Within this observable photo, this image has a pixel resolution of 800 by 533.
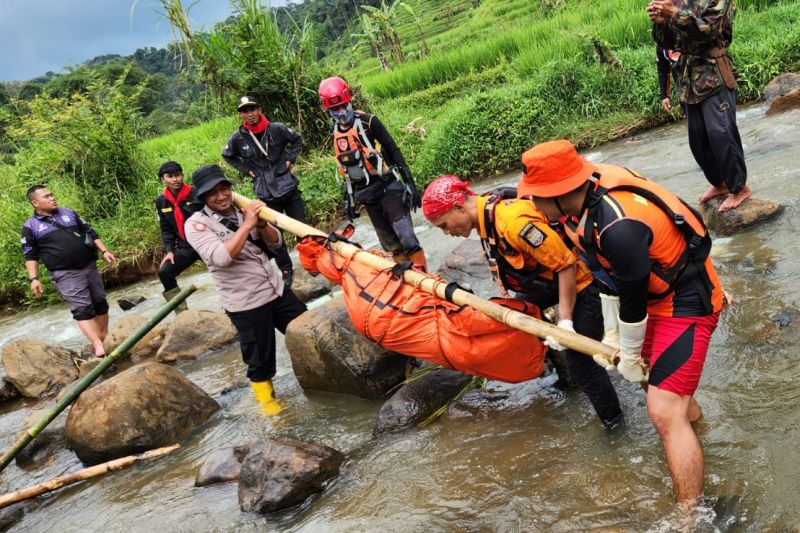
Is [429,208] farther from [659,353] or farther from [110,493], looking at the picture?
[110,493]

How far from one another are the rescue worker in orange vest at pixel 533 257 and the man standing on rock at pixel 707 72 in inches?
110

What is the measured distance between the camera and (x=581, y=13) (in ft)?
56.1

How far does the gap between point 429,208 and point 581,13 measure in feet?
51.4

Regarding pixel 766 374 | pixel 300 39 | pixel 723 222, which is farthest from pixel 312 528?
pixel 300 39

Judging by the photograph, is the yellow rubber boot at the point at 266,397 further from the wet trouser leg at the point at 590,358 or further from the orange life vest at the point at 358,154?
the wet trouser leg at the point at 590,358

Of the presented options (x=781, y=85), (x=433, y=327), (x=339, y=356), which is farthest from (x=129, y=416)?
(x=781, y=85)

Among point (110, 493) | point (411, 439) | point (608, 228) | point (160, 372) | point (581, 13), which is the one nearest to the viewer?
point (608, 228)

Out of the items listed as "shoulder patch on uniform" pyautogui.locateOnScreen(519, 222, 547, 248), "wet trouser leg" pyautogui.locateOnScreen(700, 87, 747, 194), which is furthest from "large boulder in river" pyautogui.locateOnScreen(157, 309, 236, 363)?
"wet trouser leg" pyautogui.locateOnScreen(700, 87, 747, 194)

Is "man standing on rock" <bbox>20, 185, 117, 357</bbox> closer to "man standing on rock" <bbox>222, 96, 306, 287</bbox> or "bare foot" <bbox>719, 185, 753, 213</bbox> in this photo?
"man standing on rock" <bbox>222, 96, 306, 287</bbox>

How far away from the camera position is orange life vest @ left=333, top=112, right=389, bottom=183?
5871 mm

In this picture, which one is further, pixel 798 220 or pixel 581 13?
pixel 581 13

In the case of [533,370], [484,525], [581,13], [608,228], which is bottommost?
[484,525]

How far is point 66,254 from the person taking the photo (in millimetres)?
7270

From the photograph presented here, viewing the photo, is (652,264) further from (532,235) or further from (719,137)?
(719,137)
